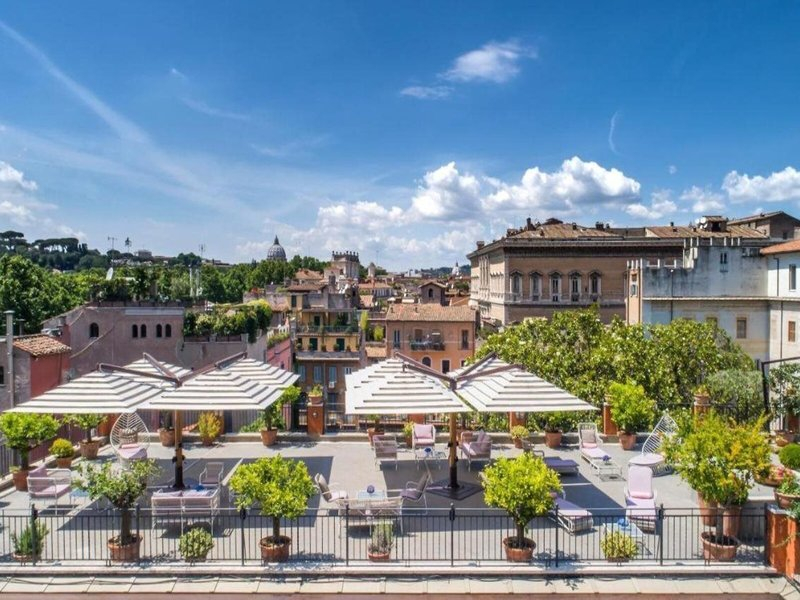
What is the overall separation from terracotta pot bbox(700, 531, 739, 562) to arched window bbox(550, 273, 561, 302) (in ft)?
159

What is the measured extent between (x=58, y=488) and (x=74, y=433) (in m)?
12.0

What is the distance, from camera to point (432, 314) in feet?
177

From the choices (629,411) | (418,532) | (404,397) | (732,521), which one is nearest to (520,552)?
(418,532)

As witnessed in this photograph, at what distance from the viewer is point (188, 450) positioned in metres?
15.9

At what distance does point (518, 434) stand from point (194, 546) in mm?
9333

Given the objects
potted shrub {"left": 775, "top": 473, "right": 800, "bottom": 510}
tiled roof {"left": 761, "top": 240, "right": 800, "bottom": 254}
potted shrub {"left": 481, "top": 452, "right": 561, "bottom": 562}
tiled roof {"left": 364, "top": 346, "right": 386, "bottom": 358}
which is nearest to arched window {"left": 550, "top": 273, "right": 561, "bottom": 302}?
tiled roof {"left": 364, "top": 346, "right": 386, "bottom": 358}

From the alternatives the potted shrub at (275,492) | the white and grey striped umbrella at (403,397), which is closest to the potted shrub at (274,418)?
the white and grey striped umbrella at (403,397)

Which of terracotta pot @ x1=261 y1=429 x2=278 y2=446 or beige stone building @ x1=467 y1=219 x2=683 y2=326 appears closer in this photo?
terracotta pot @ x1=261 y1=429 x2=278 y2=446

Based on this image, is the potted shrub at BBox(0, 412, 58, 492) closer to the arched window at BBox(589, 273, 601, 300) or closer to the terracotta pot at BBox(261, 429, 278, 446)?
the terracotta pot at BBox(261, 429, 278, 446)

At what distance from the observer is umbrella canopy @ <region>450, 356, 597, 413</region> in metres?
11.5

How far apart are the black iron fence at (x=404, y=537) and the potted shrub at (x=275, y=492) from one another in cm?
29

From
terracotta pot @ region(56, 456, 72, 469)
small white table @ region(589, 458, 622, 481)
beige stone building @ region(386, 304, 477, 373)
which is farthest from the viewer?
beige stone building @ region(386, 304, 477, 373)

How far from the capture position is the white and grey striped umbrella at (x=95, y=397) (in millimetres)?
11477

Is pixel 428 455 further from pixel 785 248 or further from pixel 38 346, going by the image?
pixel 785 248
